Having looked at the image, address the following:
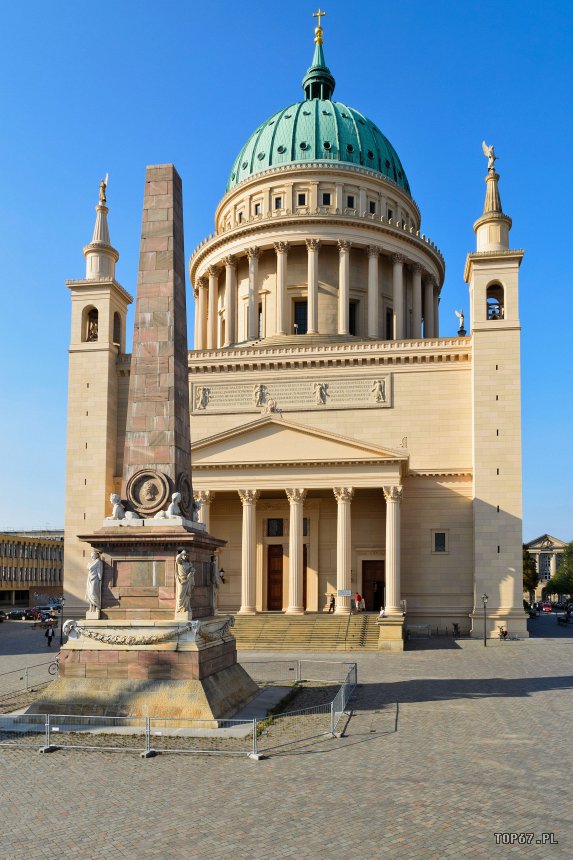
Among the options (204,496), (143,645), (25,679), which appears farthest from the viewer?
(204,496)

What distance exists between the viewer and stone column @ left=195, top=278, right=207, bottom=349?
70.7 meters

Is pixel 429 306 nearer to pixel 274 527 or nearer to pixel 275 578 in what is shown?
pixel 274 527

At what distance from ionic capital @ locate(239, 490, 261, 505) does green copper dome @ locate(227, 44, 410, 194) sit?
32.8m

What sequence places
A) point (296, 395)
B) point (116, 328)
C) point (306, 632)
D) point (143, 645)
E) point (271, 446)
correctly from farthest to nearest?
1. point (116, 328)
2. point (296, 395)
3. point (271, 446)
4. point (306, 632)
5. point (143, 645)

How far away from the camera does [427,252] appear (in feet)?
231

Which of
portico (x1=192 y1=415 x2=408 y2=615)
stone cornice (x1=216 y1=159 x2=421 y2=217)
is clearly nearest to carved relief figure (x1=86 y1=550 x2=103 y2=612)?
portico (x1=192 y1=415 x2=408 y2=615)

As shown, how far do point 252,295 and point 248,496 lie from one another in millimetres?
22862

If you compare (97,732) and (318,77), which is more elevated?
(318,77)

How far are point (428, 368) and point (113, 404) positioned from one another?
20.1 meters

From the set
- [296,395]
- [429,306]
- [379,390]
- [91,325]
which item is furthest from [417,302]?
[91,325]

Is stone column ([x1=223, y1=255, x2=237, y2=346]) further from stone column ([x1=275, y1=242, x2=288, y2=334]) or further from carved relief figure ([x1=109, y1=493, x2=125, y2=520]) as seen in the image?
carved relief figure ([x1=109, y1=493, x2=125, y2=520])

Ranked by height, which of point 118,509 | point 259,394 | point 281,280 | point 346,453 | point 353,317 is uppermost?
point 281,280

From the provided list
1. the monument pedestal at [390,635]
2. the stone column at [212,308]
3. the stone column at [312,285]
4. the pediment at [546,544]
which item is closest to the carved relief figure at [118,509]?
the monument pedestal at [390,635]

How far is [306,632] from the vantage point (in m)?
43.1
